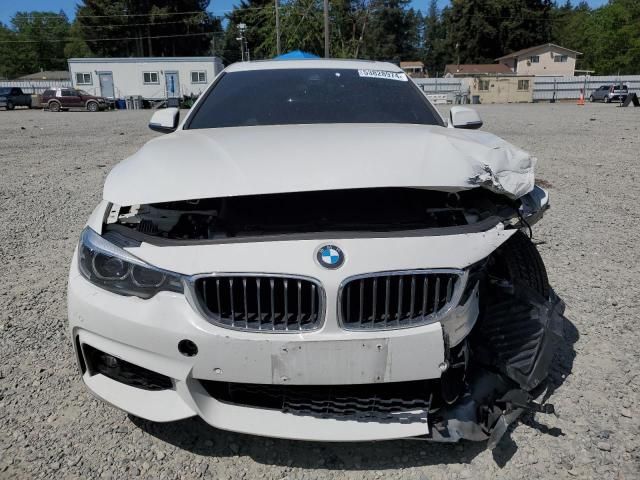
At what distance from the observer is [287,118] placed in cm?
322

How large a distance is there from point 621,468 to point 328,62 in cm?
322

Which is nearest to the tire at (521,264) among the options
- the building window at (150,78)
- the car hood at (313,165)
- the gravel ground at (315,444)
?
the car hood at (313,165)

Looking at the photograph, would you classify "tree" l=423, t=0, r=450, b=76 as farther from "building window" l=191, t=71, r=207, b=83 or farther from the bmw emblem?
the bmw emblem

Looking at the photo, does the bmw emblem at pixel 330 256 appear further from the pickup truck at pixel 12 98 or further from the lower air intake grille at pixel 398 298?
the pickup truck at pixel 12 98

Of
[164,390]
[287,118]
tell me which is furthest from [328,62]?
[164,390]

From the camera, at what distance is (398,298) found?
178cm

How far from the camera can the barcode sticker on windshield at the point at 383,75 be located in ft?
12.3

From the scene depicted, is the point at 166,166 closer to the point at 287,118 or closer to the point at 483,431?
the point at 287,118

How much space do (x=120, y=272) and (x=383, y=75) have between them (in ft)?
8.66

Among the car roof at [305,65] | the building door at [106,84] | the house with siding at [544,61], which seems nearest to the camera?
the car roof at [305,65]

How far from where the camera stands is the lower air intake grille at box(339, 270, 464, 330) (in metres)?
1.76

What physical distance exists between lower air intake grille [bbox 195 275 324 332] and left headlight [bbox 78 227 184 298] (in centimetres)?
13

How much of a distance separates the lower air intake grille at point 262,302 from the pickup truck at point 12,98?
127 ft

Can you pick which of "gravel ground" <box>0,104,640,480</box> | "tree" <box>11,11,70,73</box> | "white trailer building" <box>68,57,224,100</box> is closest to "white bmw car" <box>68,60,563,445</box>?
"gravel ground" <box>0,104,640,480</box>
